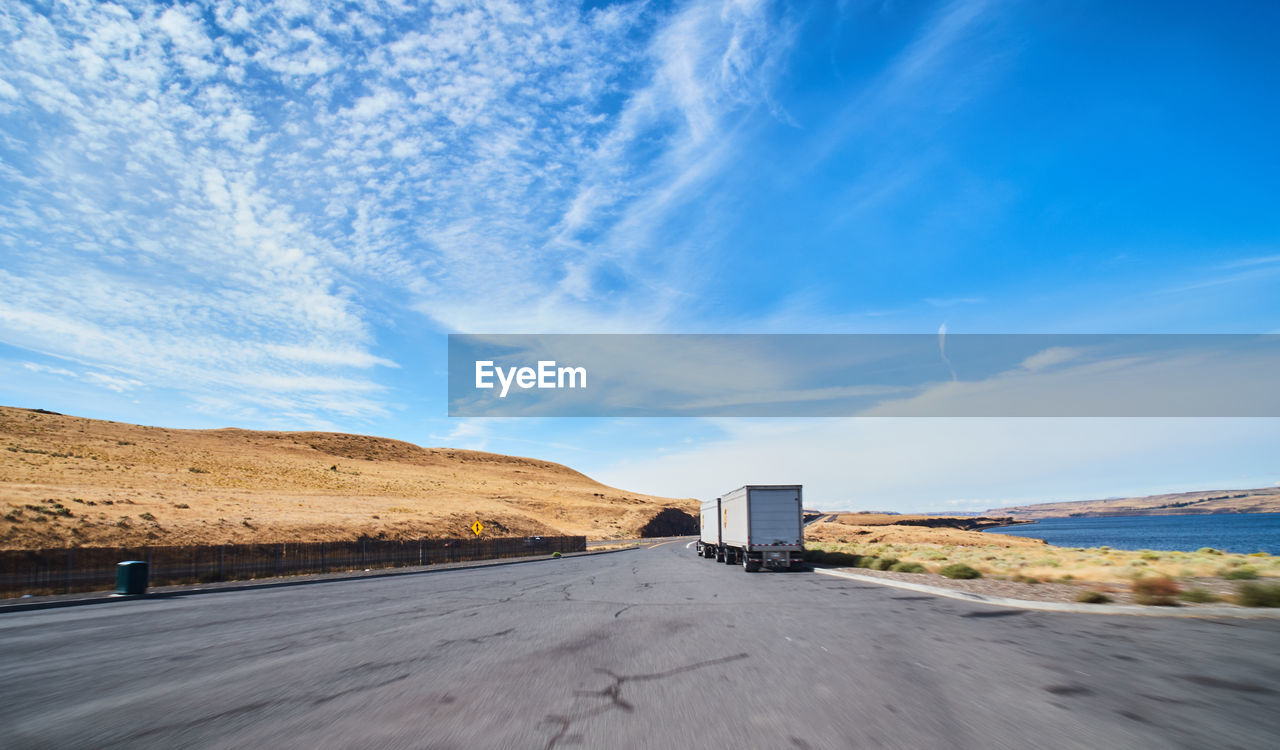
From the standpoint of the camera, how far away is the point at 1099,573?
18250 millimetres

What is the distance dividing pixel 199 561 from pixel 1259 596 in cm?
3360

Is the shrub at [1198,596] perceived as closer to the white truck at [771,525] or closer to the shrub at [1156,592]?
the shrub at [1156,592]

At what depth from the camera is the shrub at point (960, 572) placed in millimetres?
21156

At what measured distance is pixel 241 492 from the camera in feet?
203

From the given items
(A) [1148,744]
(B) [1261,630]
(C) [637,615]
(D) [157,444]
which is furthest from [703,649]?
(D) [157,444]

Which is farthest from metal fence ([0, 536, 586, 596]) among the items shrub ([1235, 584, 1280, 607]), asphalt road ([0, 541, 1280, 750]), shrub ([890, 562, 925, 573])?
shrub ([1235, 584, 1280, 607])

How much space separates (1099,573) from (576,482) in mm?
178292

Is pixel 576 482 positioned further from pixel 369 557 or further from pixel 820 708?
pixel 820 708

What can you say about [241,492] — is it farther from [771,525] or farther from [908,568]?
[908,568]

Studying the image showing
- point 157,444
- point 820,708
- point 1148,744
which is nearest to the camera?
point 1148,744

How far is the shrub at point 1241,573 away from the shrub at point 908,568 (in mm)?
8785

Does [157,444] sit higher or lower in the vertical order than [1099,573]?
higher

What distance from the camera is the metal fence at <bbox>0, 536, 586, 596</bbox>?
2223 cm

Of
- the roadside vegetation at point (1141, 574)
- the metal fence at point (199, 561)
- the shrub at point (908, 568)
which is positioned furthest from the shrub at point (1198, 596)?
the metal fence at point (199, 561)
